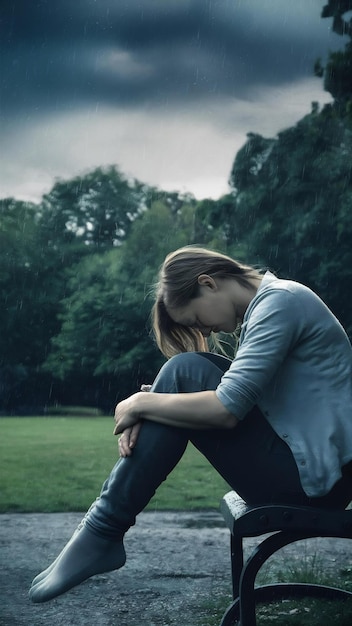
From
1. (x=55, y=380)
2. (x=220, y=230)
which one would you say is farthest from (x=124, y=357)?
(x=220, y=230)

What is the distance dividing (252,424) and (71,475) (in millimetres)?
8082

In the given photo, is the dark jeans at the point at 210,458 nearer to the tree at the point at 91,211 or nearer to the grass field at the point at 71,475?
the grass field at the point at 71,475

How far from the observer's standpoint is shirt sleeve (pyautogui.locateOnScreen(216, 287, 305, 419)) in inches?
89.7

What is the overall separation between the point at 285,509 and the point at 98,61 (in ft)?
140

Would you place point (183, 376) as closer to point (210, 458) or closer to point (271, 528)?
point (210, 458)

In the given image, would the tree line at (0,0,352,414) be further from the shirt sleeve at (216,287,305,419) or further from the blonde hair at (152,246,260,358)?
the shirt sleeve at (216,287,305,419)

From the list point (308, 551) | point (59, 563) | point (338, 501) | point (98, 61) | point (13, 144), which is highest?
point (98, 61)

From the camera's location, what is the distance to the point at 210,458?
2424mm

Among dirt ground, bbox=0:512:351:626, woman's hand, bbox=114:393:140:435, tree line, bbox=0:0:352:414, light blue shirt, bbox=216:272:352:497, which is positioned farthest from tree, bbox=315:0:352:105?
woman's hand, bbox=114:393:140:435

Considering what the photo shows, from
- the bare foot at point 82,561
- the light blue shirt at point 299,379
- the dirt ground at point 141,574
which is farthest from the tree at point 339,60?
the bare foot at point 82,561

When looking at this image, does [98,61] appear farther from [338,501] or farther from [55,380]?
[338,501]

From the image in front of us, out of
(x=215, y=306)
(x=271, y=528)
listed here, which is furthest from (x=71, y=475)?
(x=271, y=528)

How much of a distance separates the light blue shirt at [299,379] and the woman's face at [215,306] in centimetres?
15

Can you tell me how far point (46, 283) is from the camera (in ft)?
112
